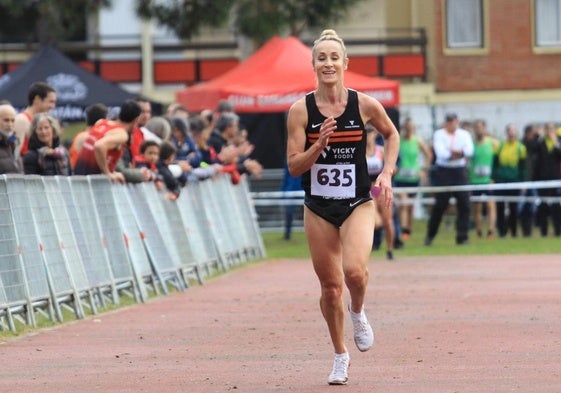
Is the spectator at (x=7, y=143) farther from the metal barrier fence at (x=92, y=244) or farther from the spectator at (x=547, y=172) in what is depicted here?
the spectator at (x=547, y=172)

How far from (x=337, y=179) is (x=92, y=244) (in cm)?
638

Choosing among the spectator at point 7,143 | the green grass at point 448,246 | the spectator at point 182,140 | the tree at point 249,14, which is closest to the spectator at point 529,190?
the green grass at point 448,246

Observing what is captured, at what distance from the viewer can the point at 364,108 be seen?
11336 millimetres

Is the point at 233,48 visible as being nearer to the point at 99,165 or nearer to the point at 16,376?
the point at 99,165

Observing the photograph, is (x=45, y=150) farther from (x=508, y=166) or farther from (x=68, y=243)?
(x=508, y=166)

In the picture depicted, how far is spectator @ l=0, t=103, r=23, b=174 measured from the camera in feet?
53.0

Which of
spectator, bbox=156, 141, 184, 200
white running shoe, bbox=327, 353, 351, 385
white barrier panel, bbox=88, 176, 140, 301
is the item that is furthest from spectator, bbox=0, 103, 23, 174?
white running shoe, bbox=327, 353, 351, 385

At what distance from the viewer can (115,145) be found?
1792 centimetres

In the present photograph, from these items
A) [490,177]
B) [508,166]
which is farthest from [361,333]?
[508,166]

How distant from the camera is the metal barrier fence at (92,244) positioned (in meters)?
14.9

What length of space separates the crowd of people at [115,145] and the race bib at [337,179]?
554 centimetres

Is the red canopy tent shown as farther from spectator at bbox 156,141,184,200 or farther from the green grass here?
spectator at bbox 156,141,184,200

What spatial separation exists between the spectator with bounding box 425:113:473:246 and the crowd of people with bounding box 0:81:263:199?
5590 mm

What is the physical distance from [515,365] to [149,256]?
827 cm
